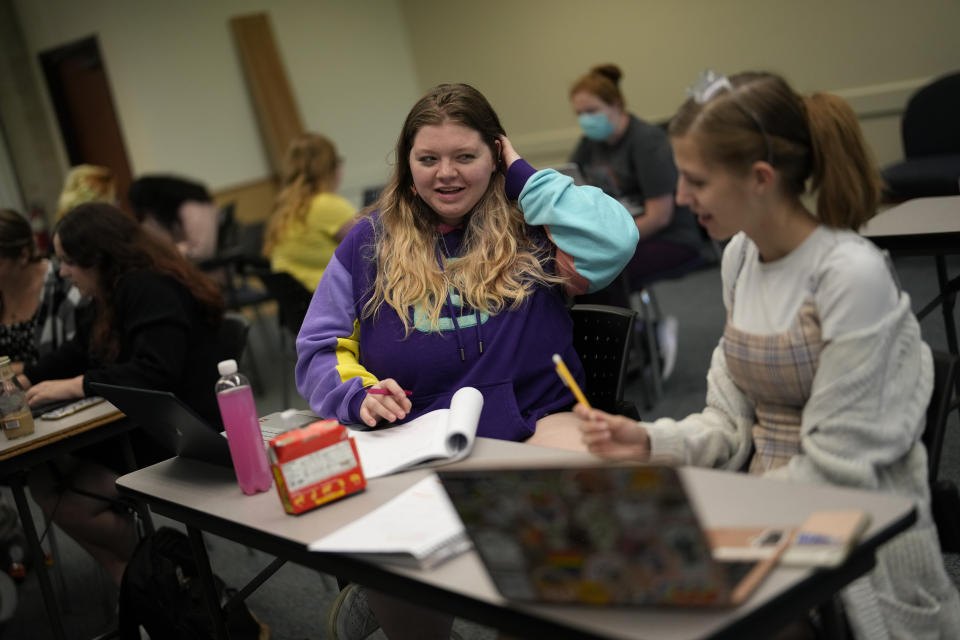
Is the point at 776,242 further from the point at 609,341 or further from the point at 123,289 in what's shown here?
the point at 123,289

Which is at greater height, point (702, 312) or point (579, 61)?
point (579, 61)

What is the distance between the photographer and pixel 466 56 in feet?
25.1

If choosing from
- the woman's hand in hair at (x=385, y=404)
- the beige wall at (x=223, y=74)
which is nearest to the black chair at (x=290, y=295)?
the woman's hand in hair at (x=385, y=404)

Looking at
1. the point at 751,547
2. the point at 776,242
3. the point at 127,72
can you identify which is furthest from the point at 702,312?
the point at 127,72

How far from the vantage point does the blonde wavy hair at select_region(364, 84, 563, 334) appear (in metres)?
1.90

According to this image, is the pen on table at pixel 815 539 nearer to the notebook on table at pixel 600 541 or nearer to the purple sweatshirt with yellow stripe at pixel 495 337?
the notebook on table at pixel 600 541

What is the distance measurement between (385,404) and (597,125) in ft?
8.45

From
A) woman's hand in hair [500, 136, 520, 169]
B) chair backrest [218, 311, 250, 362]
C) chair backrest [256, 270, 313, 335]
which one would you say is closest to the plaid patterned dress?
woman's hand in hair [500, 136, 520, 169]

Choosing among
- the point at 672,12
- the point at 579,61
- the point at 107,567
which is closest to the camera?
the point at 107,567

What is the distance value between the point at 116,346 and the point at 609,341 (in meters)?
1.48

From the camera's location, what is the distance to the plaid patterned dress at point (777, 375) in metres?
1.33

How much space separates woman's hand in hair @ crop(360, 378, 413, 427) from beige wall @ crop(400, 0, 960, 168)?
4390 mm

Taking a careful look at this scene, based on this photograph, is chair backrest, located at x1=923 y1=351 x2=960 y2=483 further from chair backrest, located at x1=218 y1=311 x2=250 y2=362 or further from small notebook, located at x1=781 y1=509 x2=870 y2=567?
chair backrest, located at x1=218 y1=311 x2=250 y2=362

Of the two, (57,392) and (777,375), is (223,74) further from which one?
(777,375)
